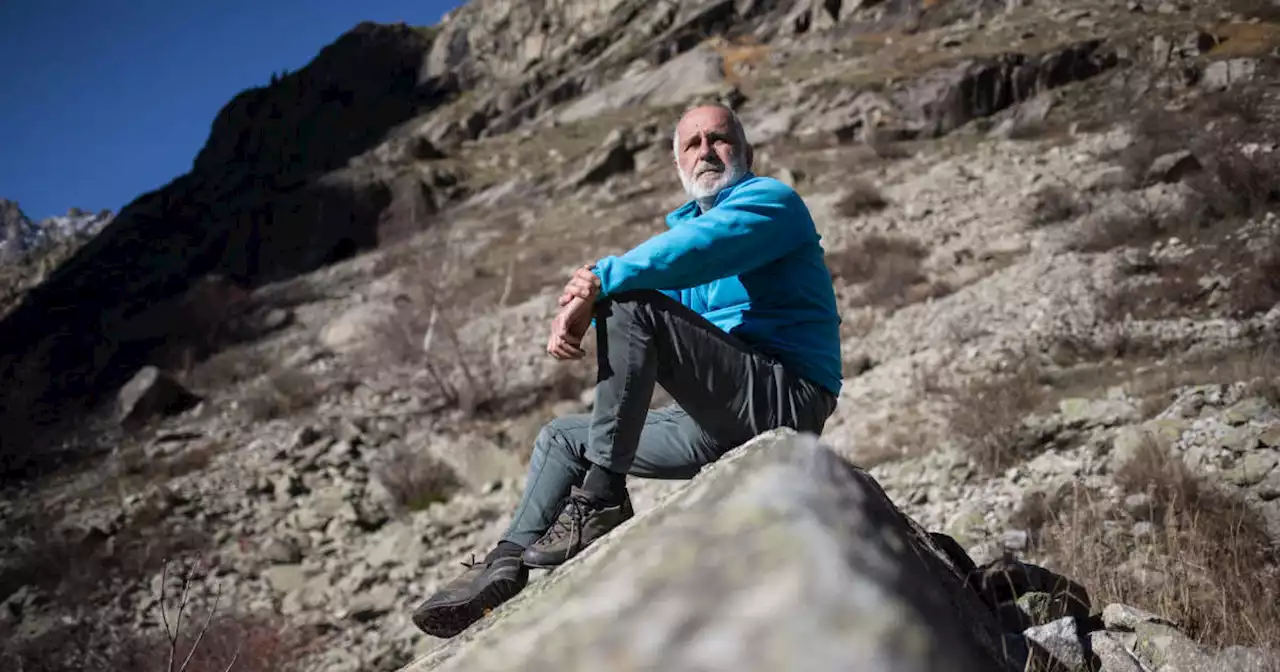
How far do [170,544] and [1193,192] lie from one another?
33.6ft

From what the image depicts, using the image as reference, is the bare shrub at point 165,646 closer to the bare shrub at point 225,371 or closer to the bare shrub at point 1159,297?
the bare shrub at point 1159,297

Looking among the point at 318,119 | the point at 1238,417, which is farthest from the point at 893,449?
the point at 318,119

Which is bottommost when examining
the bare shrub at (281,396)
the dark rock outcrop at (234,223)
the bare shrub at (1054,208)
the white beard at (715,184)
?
the bare shrub at (1054,208)

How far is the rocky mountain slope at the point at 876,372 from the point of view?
353 cm

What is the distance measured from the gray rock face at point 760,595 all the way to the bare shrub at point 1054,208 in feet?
30.2

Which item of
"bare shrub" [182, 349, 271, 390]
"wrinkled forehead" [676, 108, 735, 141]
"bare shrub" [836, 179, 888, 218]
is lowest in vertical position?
"bare shrub" [836, 179, 888, 218]

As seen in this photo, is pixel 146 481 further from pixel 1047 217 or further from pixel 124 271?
pixel 124 271

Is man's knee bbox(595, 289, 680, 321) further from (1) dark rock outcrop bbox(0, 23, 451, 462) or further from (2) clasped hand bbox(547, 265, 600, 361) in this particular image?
(1) dark rock outcrop bbox(0, 23, 451, 462)

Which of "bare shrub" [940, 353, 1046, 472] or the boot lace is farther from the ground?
the boot lace

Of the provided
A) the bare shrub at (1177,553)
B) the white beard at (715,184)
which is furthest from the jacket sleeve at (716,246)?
the bare shrub at (1177,553)

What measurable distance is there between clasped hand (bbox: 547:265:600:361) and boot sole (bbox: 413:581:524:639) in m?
0.64

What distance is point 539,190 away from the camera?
84.7 ft

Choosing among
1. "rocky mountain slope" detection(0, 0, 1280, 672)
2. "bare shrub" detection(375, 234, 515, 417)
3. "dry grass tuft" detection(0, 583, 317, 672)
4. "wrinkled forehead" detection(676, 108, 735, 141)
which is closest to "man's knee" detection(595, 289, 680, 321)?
"wrinkled forehead" detection(676, 108, 735, 141)

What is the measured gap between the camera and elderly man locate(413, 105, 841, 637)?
1.93 metres
